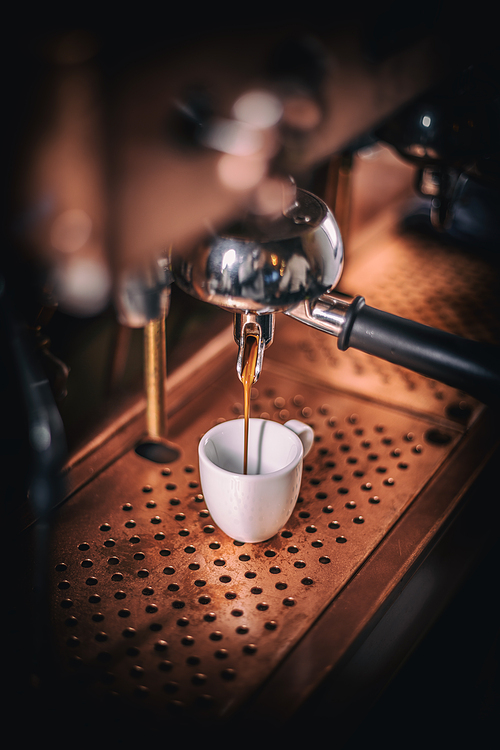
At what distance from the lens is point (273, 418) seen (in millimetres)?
782

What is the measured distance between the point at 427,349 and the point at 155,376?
258 mm

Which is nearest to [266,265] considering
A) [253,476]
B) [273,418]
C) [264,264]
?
[264,264]

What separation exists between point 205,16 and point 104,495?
18.1 inches

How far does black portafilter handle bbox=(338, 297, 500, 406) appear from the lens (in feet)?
1.88

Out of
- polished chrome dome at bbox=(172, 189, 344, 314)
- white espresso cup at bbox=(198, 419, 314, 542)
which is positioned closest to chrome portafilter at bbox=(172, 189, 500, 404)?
polished chrome dome at bbox=(172, 189, 344, 314)

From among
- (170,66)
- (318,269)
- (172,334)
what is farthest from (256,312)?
(172,334)

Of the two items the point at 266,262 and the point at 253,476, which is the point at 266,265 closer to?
the point at 266,262

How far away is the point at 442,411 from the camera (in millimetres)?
802

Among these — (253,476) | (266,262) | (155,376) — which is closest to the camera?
(266,262)

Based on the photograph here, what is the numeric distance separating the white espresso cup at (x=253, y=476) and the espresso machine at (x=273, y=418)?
0.03 metres

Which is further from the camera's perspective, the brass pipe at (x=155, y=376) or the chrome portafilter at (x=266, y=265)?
the brass pipe at (x=155, y=376)

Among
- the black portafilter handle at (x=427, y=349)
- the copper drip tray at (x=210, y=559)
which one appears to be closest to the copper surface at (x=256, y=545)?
the copper drip tray at (x=210, y=559)

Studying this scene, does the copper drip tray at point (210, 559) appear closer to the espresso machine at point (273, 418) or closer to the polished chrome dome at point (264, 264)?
the espresso machine at point (273, 418)

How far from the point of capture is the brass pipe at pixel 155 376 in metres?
0.67
